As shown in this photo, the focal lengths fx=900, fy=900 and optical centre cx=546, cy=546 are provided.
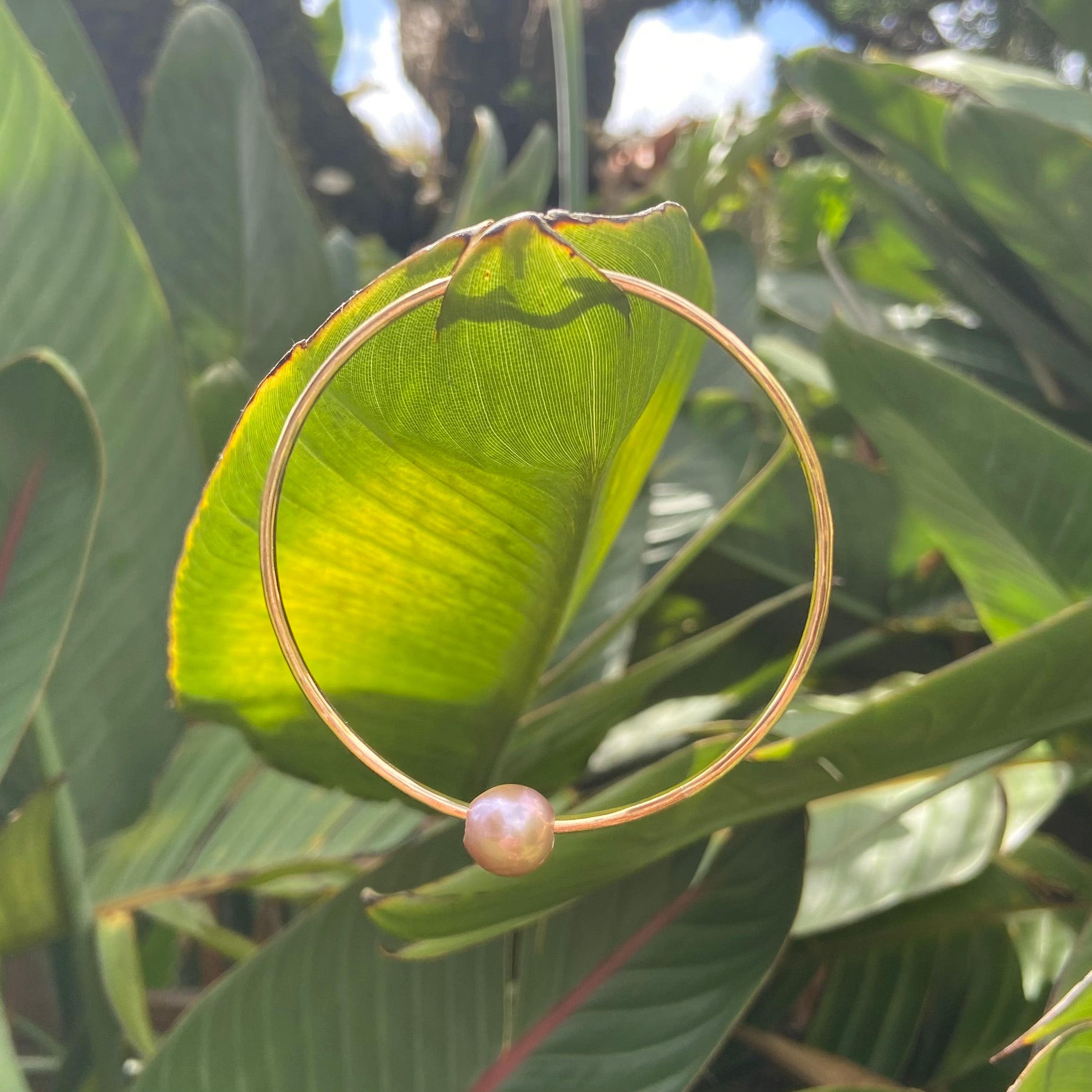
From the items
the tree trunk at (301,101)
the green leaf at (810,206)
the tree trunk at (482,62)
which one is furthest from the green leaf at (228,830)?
the tree trunk at (482,62)

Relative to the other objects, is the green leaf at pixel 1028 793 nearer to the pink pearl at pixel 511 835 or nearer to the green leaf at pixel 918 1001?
the green leaf at pixel 918 1001

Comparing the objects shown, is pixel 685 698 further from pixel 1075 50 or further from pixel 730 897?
pixel 1075 50

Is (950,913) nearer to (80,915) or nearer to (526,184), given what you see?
(80,915)

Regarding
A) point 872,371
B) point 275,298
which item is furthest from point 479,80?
point 872,371

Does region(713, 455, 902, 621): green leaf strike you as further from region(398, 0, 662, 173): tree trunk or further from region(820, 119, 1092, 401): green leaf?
region(398, 0, 662, 173): tree trunk

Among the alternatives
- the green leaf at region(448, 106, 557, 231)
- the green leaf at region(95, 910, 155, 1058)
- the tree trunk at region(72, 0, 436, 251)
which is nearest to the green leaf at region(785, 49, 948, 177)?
the green leaf at region(448, 106, 557, 231)

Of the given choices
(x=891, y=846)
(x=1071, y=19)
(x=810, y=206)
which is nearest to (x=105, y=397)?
(x=891, y=846)
